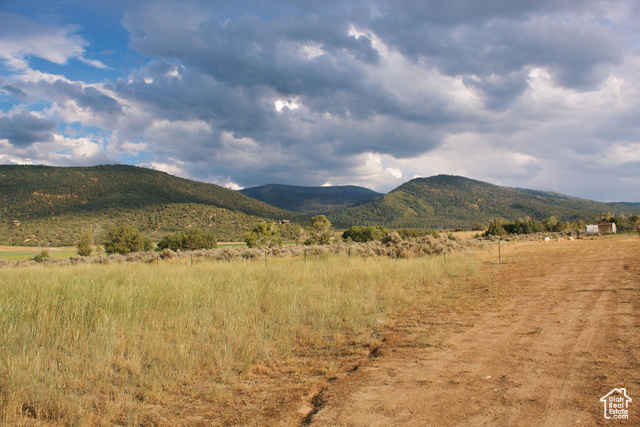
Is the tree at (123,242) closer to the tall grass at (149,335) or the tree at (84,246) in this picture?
the tree at (84,246)

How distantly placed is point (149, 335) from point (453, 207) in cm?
17213

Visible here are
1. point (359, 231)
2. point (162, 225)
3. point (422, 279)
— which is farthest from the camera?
point (162, 225)

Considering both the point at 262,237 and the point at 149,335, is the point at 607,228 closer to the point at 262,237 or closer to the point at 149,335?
the point at 262,237

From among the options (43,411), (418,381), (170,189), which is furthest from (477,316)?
(170,189)

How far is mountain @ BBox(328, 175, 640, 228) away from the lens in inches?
5527

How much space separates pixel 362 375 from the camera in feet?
16.1

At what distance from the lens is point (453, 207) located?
16325 centimetres

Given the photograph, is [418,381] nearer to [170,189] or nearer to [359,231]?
[359,231]

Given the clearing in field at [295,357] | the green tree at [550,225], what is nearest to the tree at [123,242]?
the clearing in field at [295,357]

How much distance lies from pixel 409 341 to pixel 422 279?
25.1 feet

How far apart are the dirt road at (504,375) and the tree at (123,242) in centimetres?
4784
